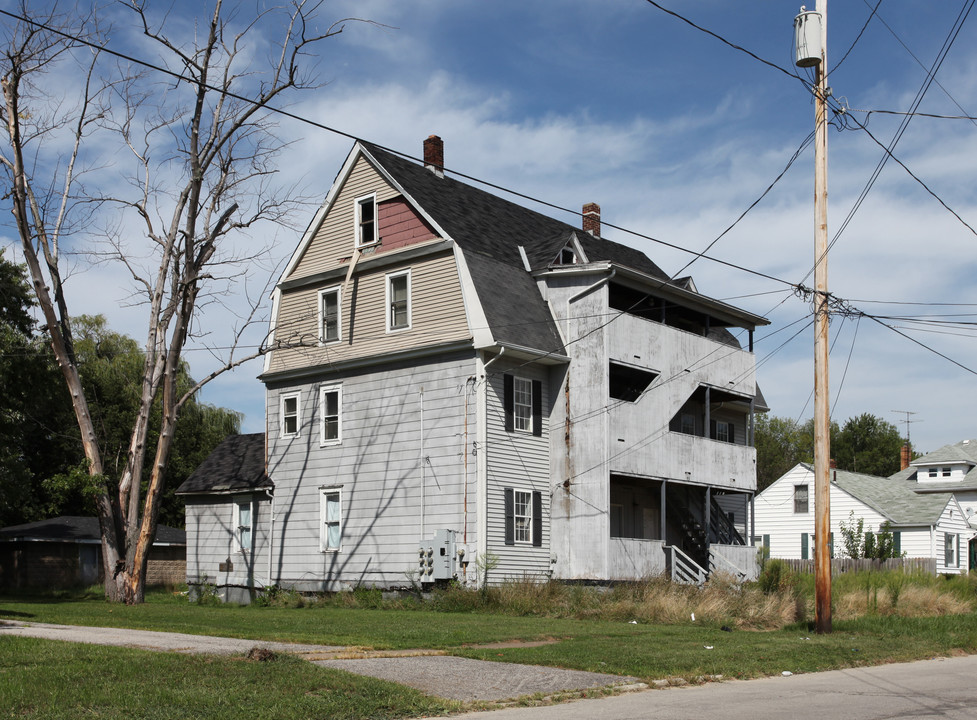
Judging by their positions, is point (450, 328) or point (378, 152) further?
point (378, 152)

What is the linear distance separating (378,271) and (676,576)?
1149 cm

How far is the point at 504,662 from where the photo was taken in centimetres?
1328

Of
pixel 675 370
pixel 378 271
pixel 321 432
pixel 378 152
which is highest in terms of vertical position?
pixel 378 152

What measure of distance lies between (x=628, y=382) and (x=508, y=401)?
5968mm

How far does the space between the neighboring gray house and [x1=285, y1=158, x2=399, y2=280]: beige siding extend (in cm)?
6

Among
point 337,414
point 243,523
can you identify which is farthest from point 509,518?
point 243,523

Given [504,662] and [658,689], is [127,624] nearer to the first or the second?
[504,662]

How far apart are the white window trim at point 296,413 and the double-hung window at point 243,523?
2.42 metres

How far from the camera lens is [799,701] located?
11.0m

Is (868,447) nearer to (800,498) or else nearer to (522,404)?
(800,498)

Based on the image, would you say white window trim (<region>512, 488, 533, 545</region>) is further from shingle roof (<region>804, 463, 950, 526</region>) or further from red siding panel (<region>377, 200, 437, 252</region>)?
shingle roof (<region>804, 463, 950, 526</region>)

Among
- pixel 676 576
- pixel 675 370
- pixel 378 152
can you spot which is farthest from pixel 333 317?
pixel 676 576

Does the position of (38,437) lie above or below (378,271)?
below

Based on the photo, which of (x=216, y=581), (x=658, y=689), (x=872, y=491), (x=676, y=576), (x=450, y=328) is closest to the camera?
(x=658, y=689)
